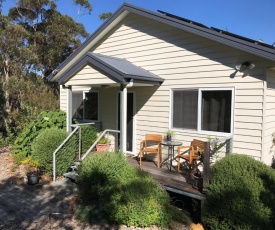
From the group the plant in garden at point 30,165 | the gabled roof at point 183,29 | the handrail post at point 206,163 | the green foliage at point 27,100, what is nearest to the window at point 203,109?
the gabled roof at point 183,29

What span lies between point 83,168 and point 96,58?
9.90ft

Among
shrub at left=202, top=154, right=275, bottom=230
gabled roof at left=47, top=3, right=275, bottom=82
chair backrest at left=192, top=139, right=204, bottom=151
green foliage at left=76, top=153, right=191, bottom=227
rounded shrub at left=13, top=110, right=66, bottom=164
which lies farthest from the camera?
rounded shrub at left=13, top=110, right=66, bottom=164

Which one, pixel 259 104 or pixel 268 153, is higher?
pixel 259 104

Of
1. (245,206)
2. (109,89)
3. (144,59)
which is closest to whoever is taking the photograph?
(245,206)

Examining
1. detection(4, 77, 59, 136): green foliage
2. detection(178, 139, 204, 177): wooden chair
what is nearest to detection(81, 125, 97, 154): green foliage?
detection(178, 139, 204, 177): wooden chair

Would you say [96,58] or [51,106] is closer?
[96,58]

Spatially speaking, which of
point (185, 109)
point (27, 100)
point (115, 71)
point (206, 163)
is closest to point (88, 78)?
point (115, 71)

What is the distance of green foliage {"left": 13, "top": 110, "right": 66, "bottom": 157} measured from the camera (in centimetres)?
893

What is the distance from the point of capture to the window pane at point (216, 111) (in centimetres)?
626

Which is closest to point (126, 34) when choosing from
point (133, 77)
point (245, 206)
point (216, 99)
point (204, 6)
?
point (133, 77)

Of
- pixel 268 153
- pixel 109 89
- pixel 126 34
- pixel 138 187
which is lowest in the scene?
pixel 138 187

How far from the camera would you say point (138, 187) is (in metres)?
4.84

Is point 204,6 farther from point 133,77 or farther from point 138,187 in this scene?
point 138,187

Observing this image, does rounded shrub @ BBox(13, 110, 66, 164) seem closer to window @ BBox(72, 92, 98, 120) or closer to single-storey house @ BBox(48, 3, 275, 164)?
window @ BBox(72, 92, 98, 120)
